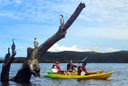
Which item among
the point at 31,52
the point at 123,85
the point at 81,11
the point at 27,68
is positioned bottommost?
the point at 123,85

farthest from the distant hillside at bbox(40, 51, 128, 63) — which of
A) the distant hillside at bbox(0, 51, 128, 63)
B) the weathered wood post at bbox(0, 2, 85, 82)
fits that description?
the weathered wood post at bbox(0, 2, 85, 82)

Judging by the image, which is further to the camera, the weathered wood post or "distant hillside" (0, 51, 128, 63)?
"distant hillside" (0, 51, 128, 63)

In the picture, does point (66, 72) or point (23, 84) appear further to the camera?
point (66, 72)

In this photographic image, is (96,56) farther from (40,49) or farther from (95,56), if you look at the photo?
(40,49)

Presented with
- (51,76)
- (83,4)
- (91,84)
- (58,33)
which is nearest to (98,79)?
(91,84)

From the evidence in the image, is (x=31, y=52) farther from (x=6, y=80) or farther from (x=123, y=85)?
(x=123, y=85)

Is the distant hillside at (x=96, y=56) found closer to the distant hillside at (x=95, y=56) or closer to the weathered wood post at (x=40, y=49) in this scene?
the distant hillside at (x=95, y=56)

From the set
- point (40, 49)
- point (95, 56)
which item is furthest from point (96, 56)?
point (40, 49)

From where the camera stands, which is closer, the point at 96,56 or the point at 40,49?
the point at 40,49

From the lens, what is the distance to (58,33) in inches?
534

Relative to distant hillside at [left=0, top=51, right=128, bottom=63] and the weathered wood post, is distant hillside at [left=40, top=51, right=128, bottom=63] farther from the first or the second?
the weathered wood post

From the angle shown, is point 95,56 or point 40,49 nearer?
point 40,49

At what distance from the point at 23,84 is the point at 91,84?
219 inches

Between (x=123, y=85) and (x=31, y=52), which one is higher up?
(x=31, y=52)
